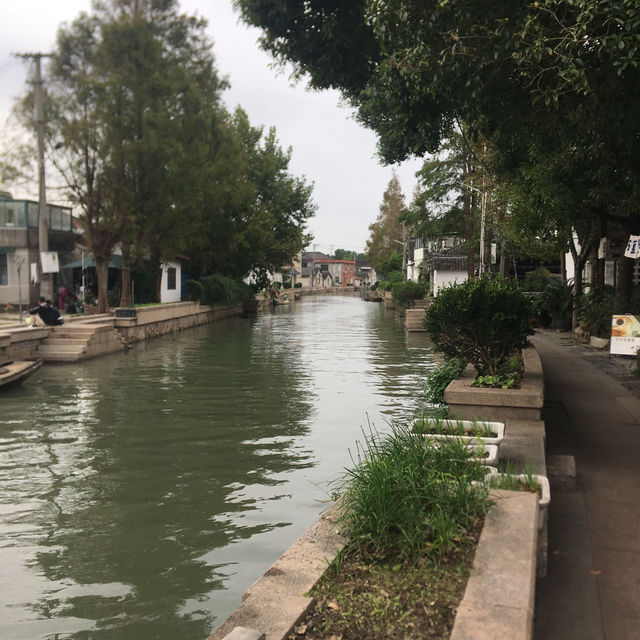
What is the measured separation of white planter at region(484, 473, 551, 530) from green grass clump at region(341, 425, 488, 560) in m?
0.12

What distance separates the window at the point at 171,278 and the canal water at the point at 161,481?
2151 centimetres

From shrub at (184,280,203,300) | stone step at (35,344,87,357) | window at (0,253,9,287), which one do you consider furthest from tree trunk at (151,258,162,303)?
stone step at (35,344,87,357)

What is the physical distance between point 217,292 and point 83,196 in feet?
43.2

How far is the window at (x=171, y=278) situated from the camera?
134 feet

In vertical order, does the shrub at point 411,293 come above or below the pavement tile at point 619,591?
above

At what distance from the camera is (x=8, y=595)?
5.59 m

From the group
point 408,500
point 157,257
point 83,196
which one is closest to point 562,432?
point 408,500

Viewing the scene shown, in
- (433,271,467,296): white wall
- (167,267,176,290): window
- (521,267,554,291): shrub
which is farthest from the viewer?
(433,271,467,296): white wall

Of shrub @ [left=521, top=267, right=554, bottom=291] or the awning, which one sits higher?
the awning

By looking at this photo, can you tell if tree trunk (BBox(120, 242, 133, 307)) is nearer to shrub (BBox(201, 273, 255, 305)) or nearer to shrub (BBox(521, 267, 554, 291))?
shrub (BBox(201, 273, 255, 305))

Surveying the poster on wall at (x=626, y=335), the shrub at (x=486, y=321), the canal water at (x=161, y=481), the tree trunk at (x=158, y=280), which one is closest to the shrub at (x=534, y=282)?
the canal water at (x=161, y=481)

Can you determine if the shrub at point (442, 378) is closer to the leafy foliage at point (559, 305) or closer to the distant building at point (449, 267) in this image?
the leafy foliage at point (559, 305)

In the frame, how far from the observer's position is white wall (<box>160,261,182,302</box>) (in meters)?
39.3

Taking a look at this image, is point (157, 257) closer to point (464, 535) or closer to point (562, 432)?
point (562, 432)
